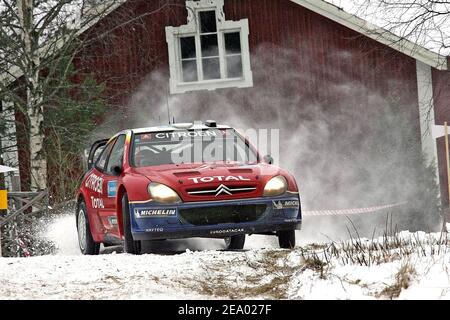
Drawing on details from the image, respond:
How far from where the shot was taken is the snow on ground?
23.0 ft

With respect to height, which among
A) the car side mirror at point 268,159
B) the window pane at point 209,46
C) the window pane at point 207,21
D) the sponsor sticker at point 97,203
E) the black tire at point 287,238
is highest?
the window pane at point 207,21

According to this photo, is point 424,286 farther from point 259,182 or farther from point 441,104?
point 441,104

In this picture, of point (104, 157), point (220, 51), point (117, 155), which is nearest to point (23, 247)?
point (104, 157)

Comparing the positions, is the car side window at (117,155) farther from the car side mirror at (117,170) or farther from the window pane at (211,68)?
the window pane at (211,68)

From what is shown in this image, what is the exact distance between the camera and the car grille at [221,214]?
10727 millimetres

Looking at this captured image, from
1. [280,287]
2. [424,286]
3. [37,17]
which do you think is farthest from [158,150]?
[37,17]

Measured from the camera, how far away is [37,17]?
22.8 metres

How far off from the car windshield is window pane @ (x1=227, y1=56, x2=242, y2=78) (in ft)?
46.6

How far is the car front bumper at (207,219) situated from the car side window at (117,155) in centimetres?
151

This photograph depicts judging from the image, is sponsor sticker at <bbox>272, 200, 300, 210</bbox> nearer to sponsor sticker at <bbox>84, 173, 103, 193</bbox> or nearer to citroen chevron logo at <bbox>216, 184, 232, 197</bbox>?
citroen chevron logo at <bbox>216, 184, 232, 197</bbox>

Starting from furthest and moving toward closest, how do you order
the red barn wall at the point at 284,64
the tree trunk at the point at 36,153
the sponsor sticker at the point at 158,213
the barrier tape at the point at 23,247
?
1. the red barn wall at the point at 284,64
2. the tree trunk at the point at 36,153
3. the barrier tape at the point at 23,247
4. the sponsor sticker at the point at 158,213

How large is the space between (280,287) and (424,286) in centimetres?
Answer: 120

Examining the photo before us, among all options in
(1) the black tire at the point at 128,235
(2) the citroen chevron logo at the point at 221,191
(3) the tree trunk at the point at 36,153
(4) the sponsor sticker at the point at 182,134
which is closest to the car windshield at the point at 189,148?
(4) the sponsor sticker at the point at 182,134

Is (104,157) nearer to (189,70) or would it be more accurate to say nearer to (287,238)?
(287,238)
